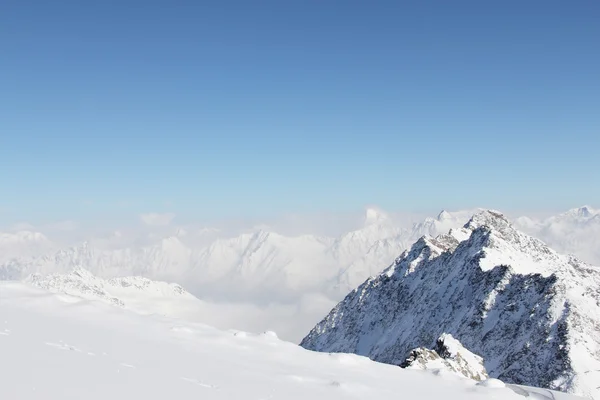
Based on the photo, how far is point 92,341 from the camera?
11719 mm

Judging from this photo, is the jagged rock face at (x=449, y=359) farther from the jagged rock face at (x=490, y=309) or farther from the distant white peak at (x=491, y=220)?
the distant white peak at (x=491, y=220)

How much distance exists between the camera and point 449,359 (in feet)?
122

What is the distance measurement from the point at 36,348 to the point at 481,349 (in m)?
78.9

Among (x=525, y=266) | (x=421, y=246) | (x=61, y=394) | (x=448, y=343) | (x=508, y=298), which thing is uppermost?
(x=421, y=246)

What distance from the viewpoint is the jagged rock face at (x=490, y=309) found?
6116 centimetres

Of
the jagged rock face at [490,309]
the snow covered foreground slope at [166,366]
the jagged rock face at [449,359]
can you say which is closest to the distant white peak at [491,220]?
the jagged rock face at [490,309]

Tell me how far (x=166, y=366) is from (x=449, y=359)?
32.5 metres

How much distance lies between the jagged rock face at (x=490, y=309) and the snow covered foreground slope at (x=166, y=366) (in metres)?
52.1

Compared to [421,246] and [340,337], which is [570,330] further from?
[340,337]

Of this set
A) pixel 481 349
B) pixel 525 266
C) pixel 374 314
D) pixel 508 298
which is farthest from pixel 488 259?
pixel 374 314

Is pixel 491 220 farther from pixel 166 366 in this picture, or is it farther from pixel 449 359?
pixel 166 366

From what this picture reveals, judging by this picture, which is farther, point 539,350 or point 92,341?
point 539,350

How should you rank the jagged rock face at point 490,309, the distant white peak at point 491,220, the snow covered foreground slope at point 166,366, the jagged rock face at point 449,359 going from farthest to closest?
the distant white peak at point 491,220
the jagged rock face at point 490,309
the jagged rock face at point 449,359
the snow covered foreground slope at point 166,366

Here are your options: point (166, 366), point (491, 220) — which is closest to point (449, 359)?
point (166, 366)
